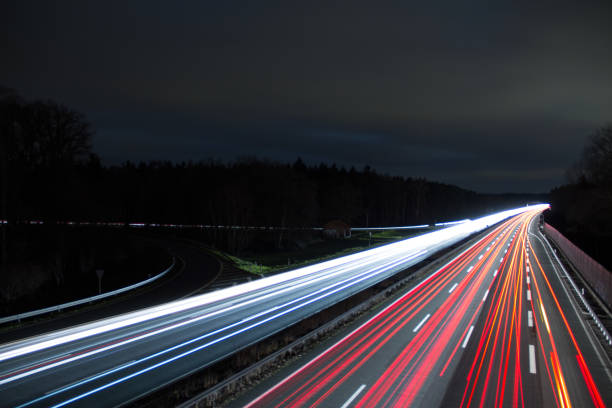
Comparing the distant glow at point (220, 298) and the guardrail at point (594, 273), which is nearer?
the distant glow at point (220, 298)

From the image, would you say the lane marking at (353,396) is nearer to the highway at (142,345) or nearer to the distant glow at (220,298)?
the highway at (142,345)

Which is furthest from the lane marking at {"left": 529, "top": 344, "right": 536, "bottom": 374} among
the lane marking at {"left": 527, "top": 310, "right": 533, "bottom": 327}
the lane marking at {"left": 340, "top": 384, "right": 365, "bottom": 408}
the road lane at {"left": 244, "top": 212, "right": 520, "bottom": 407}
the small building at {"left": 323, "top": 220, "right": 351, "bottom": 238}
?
the small building at {"left": 323, "top": 220, "right": 351, "bottom": 238}

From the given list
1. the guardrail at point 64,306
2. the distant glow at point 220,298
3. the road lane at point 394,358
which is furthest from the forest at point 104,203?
the road lane at point 394,358

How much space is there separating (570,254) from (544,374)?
28463 millimetres

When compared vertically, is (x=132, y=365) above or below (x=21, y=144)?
below

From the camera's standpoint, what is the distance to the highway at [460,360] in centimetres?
1003

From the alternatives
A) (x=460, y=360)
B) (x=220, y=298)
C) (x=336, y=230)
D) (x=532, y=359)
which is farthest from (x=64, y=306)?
(x=336, y=230)

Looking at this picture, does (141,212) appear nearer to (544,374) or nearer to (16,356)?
(16,356)

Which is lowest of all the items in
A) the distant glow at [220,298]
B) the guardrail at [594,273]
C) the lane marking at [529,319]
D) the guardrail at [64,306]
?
the guardrail at [64,306]

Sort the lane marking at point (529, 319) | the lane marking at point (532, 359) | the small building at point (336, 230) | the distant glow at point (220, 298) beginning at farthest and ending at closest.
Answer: the small building at point (336, 230) → the lane marking at point (529, 319) → the distant glow at point (220, 298) → the lane marking at point (532, 359)

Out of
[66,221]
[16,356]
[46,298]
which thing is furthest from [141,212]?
[16,356]

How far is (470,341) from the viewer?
1448 centimetres

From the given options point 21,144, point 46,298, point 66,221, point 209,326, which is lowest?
point 46,298

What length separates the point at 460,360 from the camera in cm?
1259
